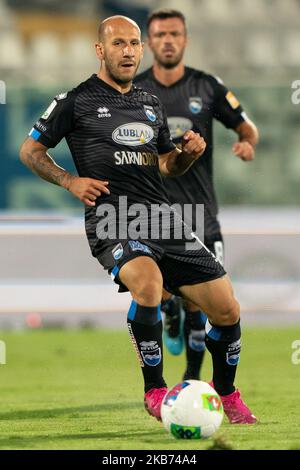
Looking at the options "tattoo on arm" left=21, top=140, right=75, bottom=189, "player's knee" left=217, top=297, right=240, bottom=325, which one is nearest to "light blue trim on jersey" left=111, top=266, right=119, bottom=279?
"tattoo on arm" left=21, top=140, right=75, bottom=189

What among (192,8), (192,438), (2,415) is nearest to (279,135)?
(192,8)

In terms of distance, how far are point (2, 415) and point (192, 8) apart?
42.6 feet

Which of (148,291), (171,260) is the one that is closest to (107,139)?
(171,260)

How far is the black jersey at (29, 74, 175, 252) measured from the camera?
6398 millimetres

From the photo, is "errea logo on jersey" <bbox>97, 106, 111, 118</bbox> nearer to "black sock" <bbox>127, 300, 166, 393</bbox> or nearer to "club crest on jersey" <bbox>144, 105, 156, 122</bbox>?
"club crest on jersey" <bbox>144, 105, 156, 122</bbox>

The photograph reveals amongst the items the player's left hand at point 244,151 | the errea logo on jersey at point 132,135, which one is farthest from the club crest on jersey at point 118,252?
the player's left hand at point 244,151

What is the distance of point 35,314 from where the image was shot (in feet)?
46.9

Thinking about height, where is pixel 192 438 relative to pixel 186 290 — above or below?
below

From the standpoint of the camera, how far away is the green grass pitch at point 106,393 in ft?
19.6

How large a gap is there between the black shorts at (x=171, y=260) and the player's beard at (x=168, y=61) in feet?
8.07

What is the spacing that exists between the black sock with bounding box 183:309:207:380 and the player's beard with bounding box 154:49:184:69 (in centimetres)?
189

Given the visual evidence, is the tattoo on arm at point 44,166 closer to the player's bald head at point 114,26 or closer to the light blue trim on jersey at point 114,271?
the light blue trim on jersey at point 114,271
